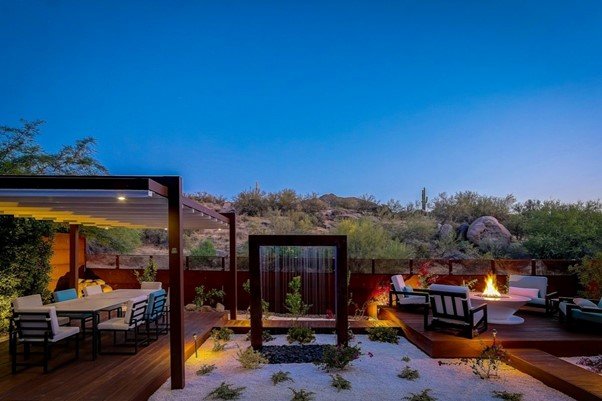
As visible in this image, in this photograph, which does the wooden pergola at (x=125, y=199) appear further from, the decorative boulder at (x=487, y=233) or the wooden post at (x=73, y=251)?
the decorative boulder at (x=487, y=233)

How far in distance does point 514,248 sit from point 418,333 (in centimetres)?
991

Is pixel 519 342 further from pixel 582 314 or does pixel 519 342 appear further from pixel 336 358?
pixel 336 358

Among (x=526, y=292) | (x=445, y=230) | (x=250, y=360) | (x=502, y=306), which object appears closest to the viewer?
(x=250, y=360)

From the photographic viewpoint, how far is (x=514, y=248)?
1524 centimetres

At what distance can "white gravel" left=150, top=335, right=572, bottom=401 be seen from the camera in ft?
16.6

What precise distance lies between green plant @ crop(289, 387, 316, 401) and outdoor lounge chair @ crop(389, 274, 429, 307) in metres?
4.87

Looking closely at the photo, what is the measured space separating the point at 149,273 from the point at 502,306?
30.9 feet

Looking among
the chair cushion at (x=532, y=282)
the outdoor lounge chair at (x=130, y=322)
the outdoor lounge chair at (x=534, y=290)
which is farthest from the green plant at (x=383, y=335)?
the outdoor lounge chair at (x=130, y=322)

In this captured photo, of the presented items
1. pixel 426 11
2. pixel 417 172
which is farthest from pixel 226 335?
pixel 417 172

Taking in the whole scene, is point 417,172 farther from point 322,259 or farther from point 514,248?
point 322,259

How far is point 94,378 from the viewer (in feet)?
17.0

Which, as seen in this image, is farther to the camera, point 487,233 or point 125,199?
point 487,233

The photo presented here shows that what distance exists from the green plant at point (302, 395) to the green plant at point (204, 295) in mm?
6590

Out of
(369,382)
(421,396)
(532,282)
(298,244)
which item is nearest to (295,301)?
(298,244)
